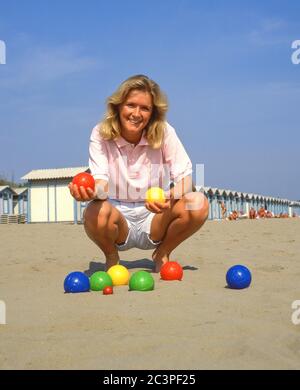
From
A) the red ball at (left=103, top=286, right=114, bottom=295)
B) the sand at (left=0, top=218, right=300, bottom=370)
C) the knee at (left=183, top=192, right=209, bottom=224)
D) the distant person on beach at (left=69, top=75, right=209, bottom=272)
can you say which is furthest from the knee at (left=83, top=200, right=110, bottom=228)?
the red ball at (left=103, top=286, right=114, bottom=295)

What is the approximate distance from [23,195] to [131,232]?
28769 mm

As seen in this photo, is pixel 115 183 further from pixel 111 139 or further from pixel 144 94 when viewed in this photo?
pixel 144 94

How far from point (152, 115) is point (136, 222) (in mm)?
1016

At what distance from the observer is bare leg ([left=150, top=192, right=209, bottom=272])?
14.2 ft

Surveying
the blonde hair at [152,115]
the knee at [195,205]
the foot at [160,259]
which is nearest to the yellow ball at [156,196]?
the knee at [195,205]

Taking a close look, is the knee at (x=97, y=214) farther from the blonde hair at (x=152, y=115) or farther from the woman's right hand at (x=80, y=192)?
the blonde hair at (x=152, y=115)

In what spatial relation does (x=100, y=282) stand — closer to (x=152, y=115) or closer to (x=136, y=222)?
(x=136, y=222)

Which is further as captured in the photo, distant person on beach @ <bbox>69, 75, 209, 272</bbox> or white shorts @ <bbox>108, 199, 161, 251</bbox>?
white shorts @ <bbox>108, 199, 161, 251</bbox>

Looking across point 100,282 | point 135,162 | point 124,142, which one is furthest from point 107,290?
point 124,142

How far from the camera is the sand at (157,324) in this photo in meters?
1.93

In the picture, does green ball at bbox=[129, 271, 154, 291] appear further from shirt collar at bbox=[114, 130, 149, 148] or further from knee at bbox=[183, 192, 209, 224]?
shirt collar at bbox=[114, 130, 149, 148]

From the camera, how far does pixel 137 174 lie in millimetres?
4461

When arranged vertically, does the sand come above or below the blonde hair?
below

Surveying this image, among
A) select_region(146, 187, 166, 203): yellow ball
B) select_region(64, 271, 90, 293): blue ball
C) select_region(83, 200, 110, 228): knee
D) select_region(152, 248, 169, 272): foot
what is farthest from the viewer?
select_region(152, 248, 169, 272): foot
